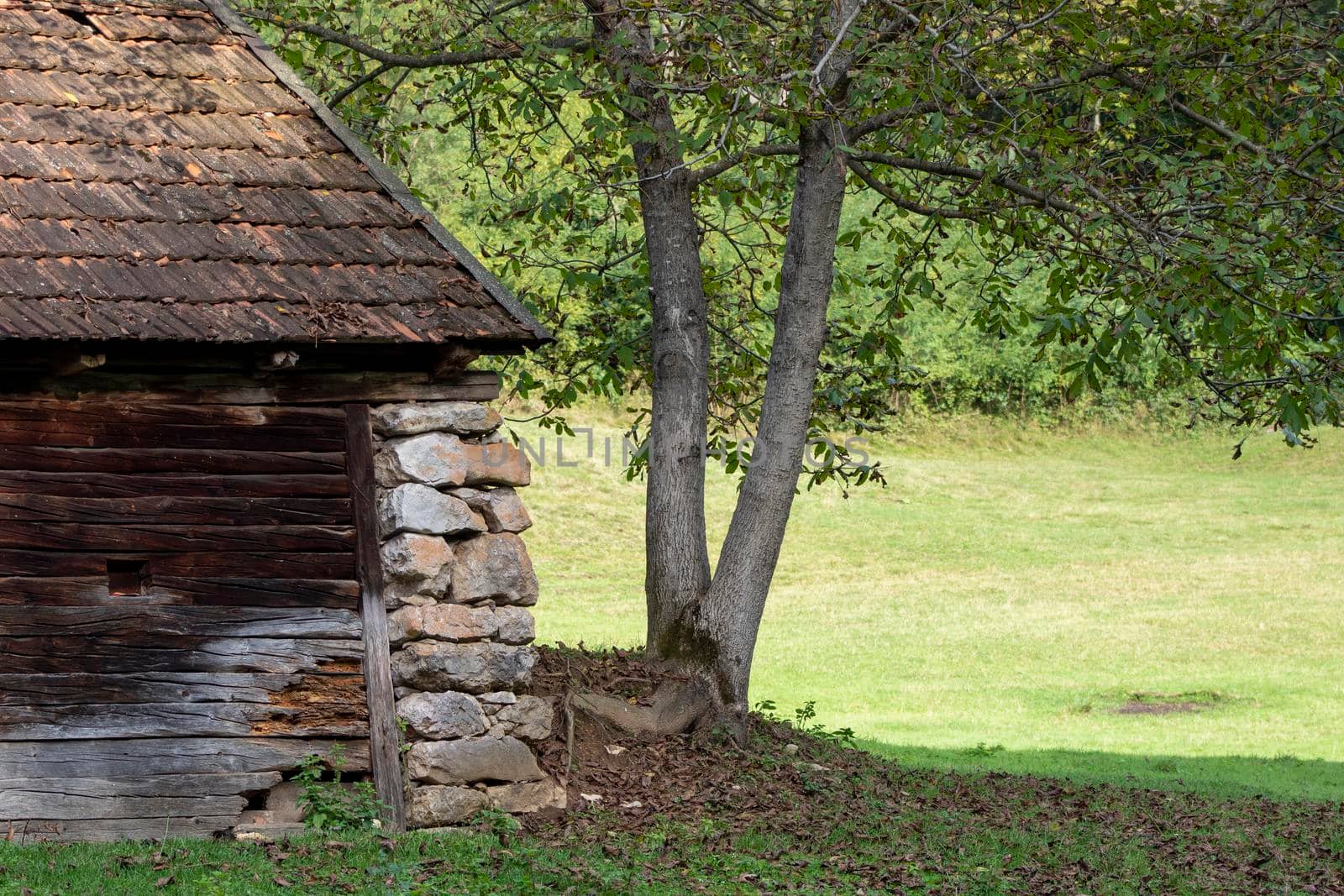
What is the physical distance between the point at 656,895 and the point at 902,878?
4.61 ft

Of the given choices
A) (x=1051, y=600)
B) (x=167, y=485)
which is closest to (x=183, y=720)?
(x=167, y=485)

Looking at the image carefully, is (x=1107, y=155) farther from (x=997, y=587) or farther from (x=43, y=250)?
(x=997, y=587)

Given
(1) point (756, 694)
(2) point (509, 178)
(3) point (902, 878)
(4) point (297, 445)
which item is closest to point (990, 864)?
(3) point (902, 878)

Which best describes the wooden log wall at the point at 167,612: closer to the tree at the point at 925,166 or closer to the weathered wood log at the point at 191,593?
the weathered wood log at the point at 191,593

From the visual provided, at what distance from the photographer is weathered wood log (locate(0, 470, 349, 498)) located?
6.76 meters

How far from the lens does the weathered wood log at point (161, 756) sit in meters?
6.66

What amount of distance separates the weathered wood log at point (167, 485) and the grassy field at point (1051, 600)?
6920 millimetres

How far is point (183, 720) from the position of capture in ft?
22.6

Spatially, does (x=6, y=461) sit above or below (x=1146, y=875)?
above

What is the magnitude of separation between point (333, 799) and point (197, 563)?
130 cm

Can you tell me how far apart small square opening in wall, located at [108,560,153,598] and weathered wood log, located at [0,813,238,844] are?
1.06 m

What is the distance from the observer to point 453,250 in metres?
7.63

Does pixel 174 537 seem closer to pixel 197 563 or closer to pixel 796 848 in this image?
pixel 197 563

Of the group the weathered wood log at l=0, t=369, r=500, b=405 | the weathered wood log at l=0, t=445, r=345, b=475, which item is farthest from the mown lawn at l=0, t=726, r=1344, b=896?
the weathered wood log at l=0, t=369, r=500, b=405
